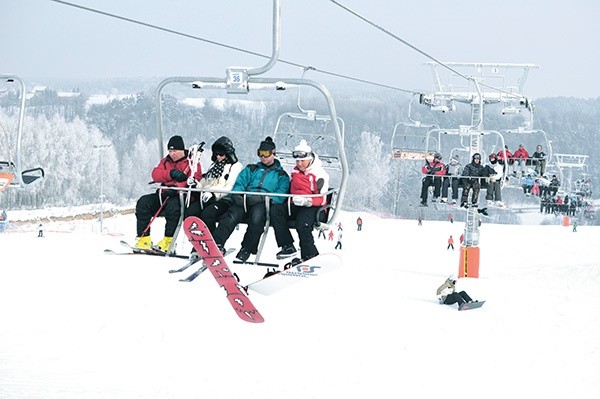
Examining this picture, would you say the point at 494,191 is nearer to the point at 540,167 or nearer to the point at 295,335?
the point at 540,167

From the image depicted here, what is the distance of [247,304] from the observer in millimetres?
9180

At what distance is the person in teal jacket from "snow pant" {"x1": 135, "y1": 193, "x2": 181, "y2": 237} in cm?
40

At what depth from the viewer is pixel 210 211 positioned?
8.03 metres

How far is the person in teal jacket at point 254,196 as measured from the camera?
7.82m

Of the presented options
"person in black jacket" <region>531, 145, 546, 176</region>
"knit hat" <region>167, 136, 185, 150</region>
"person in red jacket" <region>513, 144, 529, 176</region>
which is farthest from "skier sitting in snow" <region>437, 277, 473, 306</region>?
"knit hat" <region>167, 136, 185, 150</region>

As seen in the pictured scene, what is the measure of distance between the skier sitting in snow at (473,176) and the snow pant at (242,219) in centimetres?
790

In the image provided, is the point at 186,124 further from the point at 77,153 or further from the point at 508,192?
the point at 508,192

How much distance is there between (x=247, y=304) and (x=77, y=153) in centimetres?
4888

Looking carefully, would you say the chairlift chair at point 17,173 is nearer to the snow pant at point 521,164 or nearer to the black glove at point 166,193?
the black glove at point 166,193

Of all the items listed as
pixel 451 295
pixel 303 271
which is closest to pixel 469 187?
pixel 451 295

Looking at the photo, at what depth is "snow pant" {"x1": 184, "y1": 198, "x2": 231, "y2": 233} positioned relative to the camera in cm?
802

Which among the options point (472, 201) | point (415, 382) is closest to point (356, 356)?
point (415, 382)

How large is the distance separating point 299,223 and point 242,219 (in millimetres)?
521

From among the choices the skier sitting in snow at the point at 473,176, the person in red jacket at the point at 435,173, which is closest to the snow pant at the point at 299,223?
the skier sitting in snow at the point at 473,176
